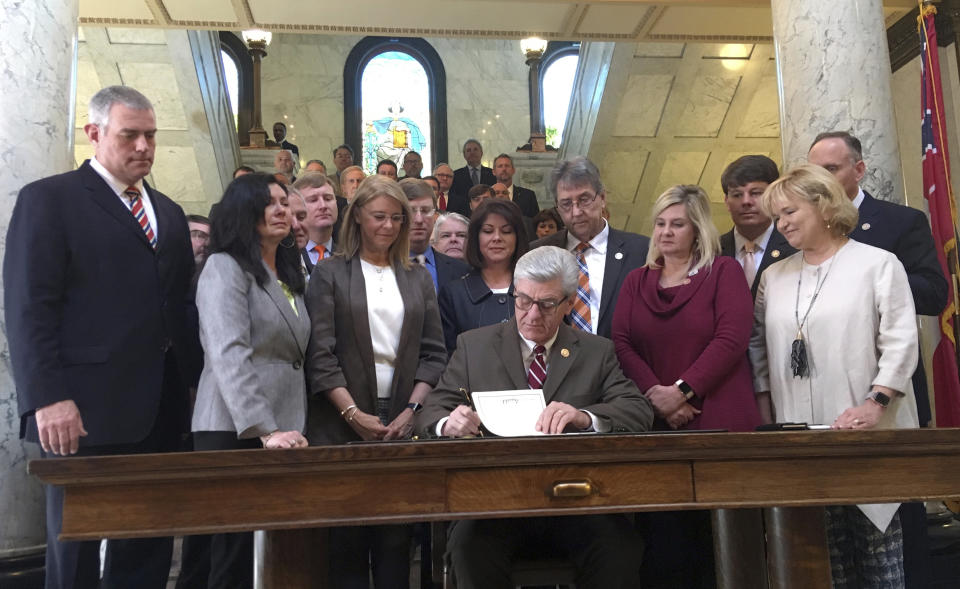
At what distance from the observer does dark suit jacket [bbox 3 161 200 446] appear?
3.00 m

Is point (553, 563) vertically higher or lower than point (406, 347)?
lower

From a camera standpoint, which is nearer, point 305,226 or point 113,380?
point 113,380

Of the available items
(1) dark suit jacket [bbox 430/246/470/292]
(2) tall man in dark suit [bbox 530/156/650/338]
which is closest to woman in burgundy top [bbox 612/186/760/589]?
(2) tall man in dark suit [bbox 530/156/650/338]

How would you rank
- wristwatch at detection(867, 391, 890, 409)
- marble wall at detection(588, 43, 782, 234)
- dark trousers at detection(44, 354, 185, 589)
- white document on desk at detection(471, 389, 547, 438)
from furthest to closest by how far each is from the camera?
marble wall at detection(588, 43, 782, 234)
wristwatch at detection(867, 391, 890, 409)
dark trousers at detection(44, 354, 185, 589)
white document on desk at detection(471, 389, 547, 438)

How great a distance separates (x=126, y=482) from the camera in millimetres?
2037

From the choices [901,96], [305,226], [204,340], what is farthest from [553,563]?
[901,96]

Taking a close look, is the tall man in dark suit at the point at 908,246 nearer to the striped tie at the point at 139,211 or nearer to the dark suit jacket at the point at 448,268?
the dark suit jacket at the point at 448,268

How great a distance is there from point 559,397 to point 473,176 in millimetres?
7411

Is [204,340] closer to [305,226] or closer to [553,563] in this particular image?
[305,226]

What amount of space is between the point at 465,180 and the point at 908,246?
6747 millimetres

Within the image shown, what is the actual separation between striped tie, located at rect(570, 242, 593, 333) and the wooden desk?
1791 mm

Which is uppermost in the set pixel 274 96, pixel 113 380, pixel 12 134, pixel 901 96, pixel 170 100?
pixel 274 96

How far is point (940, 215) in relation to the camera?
5.05 meters

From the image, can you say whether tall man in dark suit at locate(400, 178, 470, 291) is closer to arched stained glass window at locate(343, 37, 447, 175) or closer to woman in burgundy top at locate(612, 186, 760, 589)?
woman in burgundy top at locate(612, 186, 760, 589)
